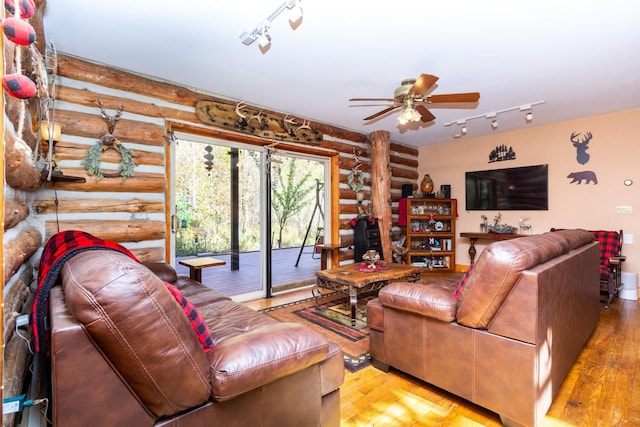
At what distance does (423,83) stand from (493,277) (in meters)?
1.76

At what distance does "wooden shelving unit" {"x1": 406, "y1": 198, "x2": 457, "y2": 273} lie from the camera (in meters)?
5.95

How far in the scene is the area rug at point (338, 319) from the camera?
264 centimetres

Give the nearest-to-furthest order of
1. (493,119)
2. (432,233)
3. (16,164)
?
(16,164) < (493,119) < (432,233)

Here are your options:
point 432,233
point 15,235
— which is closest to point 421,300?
point 15,235

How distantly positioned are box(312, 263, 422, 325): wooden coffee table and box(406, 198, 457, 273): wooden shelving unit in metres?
2.30

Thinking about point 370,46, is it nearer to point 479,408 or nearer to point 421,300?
point 421,300

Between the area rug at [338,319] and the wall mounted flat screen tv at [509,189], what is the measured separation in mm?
3076

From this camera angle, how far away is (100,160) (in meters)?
3.01

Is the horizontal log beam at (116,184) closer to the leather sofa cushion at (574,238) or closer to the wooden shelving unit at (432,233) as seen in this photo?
the leather sofa cushion at (574,238)

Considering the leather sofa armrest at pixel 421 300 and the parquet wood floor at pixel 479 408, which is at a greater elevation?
the leather sofa armrest at pixel 421 300

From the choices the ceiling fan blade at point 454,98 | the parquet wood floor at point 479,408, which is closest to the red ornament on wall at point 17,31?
the parquet wood floor at point 479,408

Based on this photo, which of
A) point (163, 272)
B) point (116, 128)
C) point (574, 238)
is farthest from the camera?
point (116, 128)

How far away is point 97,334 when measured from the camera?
0.94 meters

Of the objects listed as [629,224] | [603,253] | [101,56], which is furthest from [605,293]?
[101,56]
